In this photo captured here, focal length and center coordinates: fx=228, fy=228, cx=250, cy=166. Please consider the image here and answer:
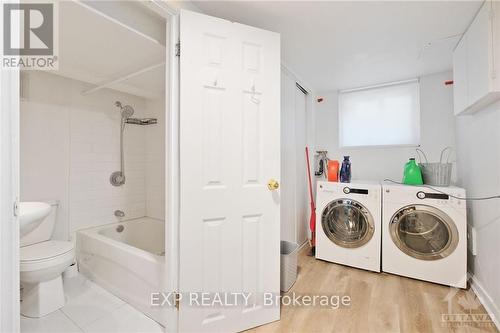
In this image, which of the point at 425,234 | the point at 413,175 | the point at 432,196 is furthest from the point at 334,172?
the point at 425,234

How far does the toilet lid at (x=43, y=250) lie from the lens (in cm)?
164

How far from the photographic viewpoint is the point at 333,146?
335 cm

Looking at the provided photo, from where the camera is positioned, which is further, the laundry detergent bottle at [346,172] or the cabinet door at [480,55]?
the laundry detergent bottle at [346,172]

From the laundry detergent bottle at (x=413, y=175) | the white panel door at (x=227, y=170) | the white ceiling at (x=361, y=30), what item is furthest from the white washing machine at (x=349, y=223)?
the white ceiling at (x=361, y=30)

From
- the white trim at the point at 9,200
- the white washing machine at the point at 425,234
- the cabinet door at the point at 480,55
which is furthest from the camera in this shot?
the white washing machine at the point at 425,234

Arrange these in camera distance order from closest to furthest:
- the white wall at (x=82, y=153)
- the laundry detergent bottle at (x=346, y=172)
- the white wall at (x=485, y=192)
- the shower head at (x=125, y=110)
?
the white wall at (x=485, y=192) < the white wall at (x=82, y=153) < the laundry detergent bottle at (x=346, y=172) < the shower head at (x=125, y=110)

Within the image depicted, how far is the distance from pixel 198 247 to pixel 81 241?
1.62 meters

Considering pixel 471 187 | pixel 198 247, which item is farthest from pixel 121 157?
pixel 471 187

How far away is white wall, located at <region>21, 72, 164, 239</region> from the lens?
7.03ft

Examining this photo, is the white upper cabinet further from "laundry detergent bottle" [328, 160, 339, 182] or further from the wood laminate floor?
the wood laminate floor

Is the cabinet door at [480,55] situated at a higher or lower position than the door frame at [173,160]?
higher

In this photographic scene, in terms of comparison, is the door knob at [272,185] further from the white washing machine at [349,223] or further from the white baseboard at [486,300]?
the white baseboard at [486,300]

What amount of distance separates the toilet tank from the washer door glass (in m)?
2.70

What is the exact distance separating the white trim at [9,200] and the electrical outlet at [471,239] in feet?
9.79
